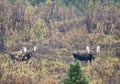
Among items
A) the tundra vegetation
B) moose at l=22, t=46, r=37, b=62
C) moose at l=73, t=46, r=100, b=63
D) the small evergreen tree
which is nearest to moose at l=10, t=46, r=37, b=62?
moose at l=22, t=46, r=37, b=62

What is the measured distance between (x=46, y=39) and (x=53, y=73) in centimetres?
341

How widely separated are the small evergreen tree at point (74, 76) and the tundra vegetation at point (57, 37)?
231 inches

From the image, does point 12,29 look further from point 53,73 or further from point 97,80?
point 97,80

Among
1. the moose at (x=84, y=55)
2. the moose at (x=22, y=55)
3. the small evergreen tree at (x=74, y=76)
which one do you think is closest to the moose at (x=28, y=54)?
the moose at (x=22, y=55)

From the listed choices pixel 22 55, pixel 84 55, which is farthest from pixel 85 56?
pixel 22 55

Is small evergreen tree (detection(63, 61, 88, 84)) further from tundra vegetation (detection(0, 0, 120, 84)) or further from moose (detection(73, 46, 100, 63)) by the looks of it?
moose (detection(73, 46, 100, 63))

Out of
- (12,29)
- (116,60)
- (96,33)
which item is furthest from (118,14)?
(12,29)

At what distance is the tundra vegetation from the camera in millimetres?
18781

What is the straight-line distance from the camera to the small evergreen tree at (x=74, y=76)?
11.4m

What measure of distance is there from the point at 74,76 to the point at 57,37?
35.2 feet

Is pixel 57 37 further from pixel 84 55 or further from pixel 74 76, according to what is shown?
pixel 74 76

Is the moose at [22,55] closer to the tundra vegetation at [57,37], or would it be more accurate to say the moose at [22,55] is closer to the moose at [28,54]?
the moose at [28,54]

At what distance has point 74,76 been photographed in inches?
450

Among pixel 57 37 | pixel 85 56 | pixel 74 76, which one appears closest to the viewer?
pixel 74 76
